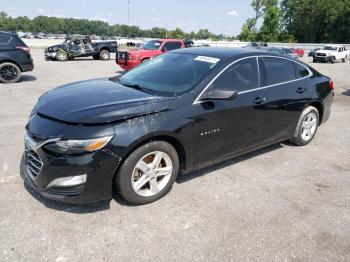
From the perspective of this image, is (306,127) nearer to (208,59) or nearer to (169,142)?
(208,59)

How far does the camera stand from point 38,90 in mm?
9836

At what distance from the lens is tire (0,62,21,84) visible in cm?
1066

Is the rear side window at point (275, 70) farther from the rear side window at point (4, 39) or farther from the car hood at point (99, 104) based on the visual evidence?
the rear side window at point (4, 39)

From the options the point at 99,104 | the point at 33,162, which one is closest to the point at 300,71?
the point at 99,104

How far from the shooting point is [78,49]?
20.8 meters

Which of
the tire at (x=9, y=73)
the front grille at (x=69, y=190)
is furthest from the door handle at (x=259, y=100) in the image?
the tire at (x=9, y=73)

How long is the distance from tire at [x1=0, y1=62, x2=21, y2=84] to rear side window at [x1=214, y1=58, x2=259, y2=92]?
9.31 meters

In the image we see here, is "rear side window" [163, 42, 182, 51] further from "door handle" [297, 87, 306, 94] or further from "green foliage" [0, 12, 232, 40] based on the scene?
"green foliage" [0, 12, 232, 40]

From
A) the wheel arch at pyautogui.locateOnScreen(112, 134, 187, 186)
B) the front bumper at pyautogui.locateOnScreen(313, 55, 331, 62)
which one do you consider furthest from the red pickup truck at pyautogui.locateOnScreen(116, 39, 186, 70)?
the front bumper at pyautogui.locateOnScreen(313, 55, 331, 62)

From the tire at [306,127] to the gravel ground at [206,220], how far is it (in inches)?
28.0

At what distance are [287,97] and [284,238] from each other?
7.67 ft

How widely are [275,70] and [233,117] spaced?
1.22 meters

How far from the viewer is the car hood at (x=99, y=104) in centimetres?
302

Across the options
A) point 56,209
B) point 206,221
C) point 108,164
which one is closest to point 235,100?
point 206,221
